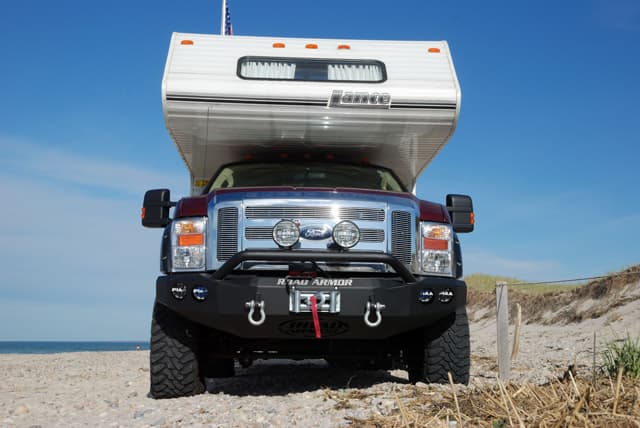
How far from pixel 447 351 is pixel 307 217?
162cm

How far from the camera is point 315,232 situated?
201 inches

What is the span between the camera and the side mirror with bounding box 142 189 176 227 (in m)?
6.04

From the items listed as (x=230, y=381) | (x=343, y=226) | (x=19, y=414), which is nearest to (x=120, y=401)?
(x=19, y=414)

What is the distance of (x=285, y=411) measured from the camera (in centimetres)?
449

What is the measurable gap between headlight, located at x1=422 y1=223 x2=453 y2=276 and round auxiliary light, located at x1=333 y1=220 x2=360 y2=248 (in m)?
0.60

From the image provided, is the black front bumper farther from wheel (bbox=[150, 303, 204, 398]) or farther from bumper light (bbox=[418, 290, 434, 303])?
wheel (bbox=[150, 303, 204, 398])

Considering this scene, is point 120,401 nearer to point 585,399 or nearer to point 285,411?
point 285,411

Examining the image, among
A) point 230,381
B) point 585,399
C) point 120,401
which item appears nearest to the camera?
point 585,399

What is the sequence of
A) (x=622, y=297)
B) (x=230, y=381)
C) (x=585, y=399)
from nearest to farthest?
(x=585, y=399), (x=230, y=381), (x=622, y=297)

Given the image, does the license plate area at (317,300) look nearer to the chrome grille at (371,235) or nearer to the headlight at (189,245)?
the chrome grille at (371,235)

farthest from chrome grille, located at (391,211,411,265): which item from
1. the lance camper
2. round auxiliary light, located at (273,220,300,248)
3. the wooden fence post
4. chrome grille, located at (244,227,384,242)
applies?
the wooden fence post

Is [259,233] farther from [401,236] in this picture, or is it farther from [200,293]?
[401,236]

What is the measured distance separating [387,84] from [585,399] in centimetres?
353

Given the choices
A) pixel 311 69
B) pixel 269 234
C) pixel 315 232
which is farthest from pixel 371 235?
pixel 311 69
